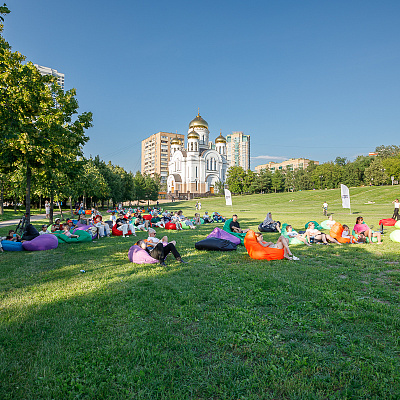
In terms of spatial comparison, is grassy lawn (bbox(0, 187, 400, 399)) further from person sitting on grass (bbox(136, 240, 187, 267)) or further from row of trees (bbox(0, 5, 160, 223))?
row of trees (bbox(0, 5, 160, 223))

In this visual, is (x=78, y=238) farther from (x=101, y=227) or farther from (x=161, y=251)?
(x=161, y=251)

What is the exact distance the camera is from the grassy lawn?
3180 millimetres

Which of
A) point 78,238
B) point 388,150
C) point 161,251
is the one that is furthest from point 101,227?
point 388,150

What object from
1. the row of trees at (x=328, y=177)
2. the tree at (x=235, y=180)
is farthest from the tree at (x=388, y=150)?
the tree at (x=235, y=180)

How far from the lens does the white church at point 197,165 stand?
91.5 m

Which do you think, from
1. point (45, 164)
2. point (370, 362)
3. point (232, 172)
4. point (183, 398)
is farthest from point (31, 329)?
point (232, 172)

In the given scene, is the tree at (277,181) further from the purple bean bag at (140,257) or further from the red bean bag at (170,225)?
the purple bean bag at (140,257)

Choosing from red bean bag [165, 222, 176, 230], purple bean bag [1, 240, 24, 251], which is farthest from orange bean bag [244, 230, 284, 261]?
red bean bag [165, 222, 176, 230]

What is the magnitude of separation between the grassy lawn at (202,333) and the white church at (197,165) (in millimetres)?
80059

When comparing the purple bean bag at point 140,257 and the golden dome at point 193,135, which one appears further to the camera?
the golden dome at point 193,135

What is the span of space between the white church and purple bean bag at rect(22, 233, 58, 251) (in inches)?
2949

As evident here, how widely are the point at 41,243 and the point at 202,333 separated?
397 inches

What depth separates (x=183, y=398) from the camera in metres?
2.99

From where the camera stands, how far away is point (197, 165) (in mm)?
91875
